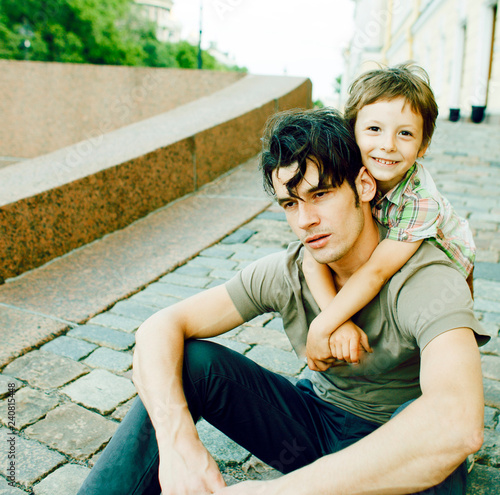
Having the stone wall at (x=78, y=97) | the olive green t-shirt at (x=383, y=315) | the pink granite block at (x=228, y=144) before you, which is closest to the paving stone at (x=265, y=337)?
the olive green t-shirt at (x=383, y=315)

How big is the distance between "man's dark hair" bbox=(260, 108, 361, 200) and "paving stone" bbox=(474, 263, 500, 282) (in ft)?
7.75

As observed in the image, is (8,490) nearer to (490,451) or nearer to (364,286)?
(364,286)

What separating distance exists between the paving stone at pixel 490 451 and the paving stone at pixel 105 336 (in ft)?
5.83

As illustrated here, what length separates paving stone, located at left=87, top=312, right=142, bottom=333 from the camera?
3.01m

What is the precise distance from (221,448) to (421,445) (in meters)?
1.10

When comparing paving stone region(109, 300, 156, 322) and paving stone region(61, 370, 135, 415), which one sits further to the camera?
paving stone region(109, 300, 156, 322)

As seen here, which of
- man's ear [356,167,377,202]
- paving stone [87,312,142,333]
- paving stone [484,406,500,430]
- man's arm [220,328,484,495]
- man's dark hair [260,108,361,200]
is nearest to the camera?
man's arm [220,328,484,495]

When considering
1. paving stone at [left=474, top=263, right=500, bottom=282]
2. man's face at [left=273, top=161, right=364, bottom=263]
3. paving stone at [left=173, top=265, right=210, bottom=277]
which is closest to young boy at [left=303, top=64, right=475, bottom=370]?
man's face at [left=273, top=161, right=364, bottom=263]

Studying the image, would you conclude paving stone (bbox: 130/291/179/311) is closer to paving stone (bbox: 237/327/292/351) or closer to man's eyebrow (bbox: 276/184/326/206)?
paving stone (bbox: 237/327/292/351)

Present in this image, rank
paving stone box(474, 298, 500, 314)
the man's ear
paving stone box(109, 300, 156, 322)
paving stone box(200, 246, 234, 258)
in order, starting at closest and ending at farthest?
the man's ear < paving stone box(109, 300, 156, 322) < paving stone box(474, 298, 500, 314) < paving stone box(200, 246, 234, 258)

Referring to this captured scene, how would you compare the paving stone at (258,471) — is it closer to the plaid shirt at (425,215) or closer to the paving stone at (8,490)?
the paving stone at (8,490)

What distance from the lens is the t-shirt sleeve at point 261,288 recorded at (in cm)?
192

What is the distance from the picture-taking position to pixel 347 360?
168 cm

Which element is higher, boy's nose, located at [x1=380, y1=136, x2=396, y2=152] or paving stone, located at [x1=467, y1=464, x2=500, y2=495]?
boy's nose, located at [x1=380, y1=136, x2=396, y2=152]
